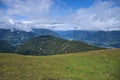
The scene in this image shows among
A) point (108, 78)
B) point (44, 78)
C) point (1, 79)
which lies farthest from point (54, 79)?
point (108, 78)

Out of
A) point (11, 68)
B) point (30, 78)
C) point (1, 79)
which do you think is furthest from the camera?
point (11, 68)

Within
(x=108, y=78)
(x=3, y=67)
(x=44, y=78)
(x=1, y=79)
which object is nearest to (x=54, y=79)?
(x=44, y=78)

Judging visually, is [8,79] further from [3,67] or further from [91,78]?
[91,78]

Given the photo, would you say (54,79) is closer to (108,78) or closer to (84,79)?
(84,79)

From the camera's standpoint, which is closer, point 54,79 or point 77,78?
point 54,79

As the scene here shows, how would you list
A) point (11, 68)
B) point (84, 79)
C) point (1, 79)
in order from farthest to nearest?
point (11, 68), point (84, 79), point (1, 79)

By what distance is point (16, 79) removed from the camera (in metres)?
20.6

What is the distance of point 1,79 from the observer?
19859 mm

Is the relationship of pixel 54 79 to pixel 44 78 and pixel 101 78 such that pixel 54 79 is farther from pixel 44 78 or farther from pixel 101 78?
pixel 101 78

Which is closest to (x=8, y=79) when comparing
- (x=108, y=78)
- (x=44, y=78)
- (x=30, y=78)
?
(x=30, y=78)

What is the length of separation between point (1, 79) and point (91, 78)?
475 inches

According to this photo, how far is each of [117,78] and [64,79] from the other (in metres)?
7.97

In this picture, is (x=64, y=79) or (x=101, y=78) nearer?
(x=64, y=79)

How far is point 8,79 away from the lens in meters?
20.2
